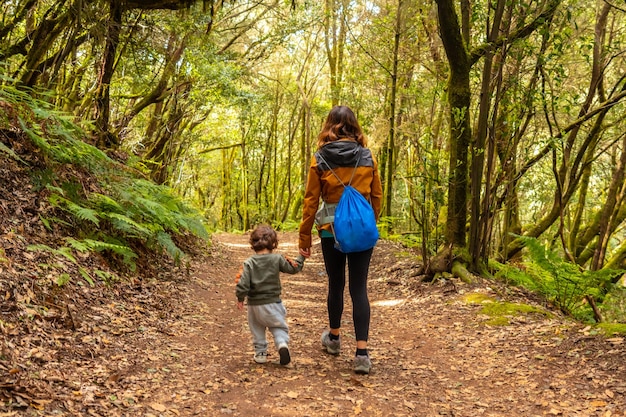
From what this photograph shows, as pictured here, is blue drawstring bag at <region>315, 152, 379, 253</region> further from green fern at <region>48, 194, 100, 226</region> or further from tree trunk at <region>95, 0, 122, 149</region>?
tree trunk at <region>95, 0, 122, 149</region>

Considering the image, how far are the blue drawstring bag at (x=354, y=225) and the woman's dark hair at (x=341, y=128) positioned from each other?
0.54m

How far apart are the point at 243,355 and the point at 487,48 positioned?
5.50 metres

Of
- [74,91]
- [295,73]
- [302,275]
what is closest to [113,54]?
[74,91]

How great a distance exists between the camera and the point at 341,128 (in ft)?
14.1

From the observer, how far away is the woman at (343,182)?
4.21m

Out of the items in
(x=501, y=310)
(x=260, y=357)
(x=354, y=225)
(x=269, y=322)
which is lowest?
(x=260, y=357)

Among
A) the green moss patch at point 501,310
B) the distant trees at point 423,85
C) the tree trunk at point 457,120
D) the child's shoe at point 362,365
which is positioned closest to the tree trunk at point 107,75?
the distant trees at point 423,85

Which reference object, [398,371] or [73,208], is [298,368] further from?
[73,208]

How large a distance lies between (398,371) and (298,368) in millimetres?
899

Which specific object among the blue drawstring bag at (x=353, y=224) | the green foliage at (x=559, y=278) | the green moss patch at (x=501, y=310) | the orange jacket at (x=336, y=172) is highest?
the orange jacket at (x=336, y=172)

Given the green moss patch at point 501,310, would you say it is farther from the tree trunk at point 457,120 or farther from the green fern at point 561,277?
the tree trunk at point 457,120

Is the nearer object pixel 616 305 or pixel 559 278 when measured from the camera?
pixel 559 278

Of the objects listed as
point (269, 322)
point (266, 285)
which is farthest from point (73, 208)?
point (269, 322)

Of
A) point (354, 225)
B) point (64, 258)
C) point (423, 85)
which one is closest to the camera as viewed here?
point (354, 225)
